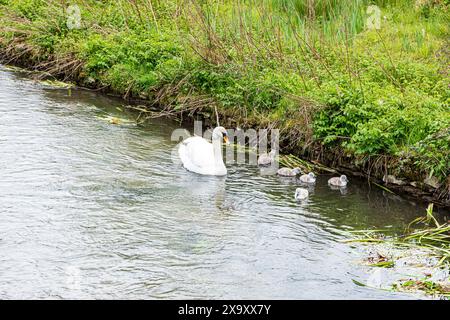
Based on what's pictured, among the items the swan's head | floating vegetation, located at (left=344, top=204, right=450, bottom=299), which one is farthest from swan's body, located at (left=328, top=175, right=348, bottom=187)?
the swan's head

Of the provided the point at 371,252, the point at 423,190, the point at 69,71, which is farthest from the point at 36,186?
the point at 69,71

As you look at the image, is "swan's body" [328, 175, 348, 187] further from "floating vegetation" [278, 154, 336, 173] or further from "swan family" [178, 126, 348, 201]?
"floating vegetation" [278, 154, 336, 173]

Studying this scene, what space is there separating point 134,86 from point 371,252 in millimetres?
8278

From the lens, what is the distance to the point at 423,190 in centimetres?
1243

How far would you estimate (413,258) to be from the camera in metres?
9.95

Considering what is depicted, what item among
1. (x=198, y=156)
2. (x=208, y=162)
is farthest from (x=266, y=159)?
(x=198, y=156)

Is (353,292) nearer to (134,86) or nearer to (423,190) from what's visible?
(423,190)

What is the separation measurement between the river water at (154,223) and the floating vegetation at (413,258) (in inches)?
8.4

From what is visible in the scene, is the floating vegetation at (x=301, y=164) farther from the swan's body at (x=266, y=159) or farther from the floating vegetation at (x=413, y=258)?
the floating vegetation at (x=413, y=258)

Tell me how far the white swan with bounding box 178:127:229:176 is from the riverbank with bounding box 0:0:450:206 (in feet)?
5.47

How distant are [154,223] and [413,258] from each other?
327cm

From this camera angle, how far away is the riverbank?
1279 centimetres

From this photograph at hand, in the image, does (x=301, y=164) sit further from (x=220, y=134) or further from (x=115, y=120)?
(x=115, y=120)

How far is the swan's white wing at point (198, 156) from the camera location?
42.2 ft
